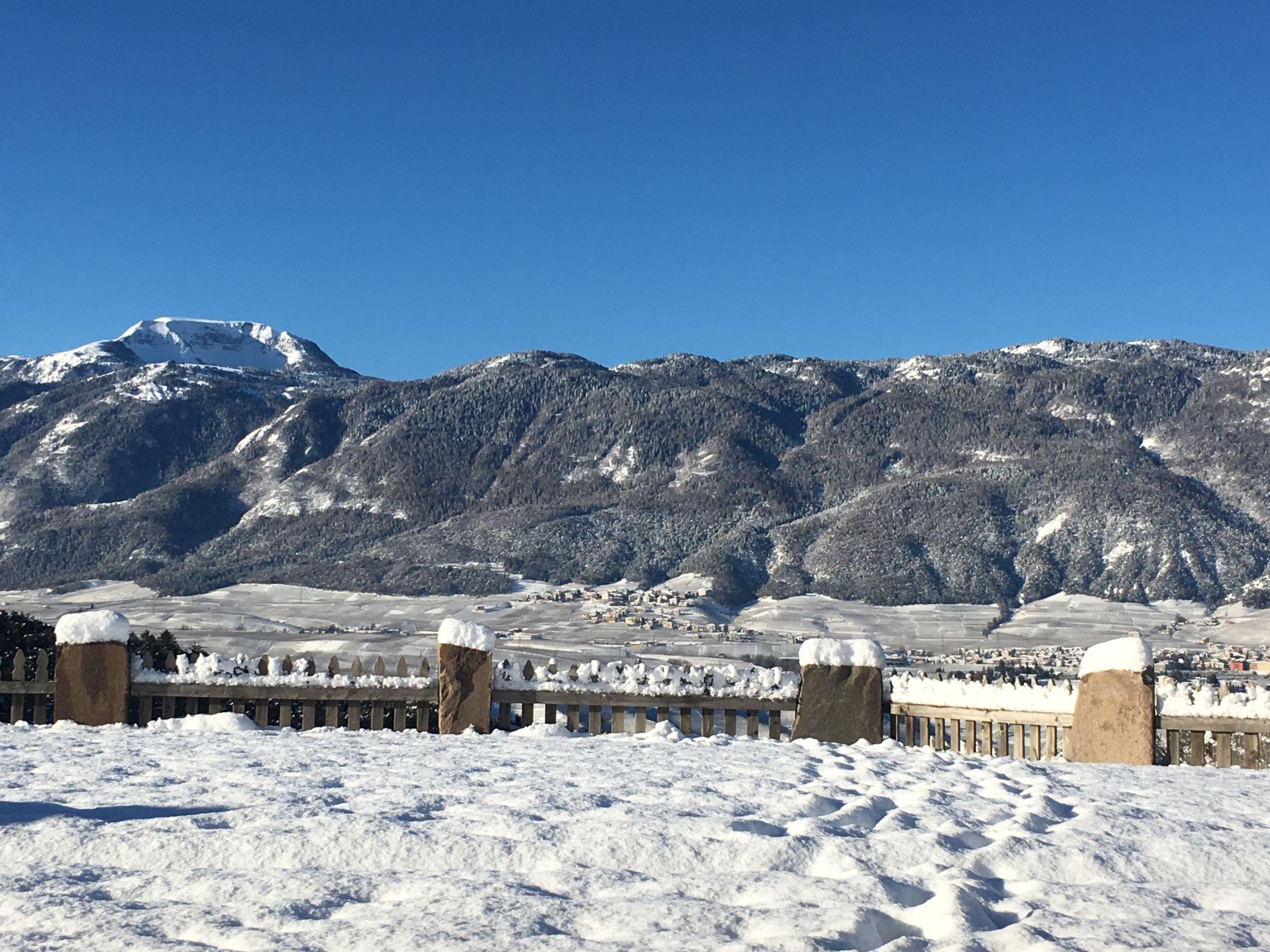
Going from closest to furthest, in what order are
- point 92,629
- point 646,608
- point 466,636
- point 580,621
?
1. point 466,636
2. point 92,629
3. point 580,621
4. point 646,608

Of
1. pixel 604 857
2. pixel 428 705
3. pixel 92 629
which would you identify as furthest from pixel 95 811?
pixel 92 629

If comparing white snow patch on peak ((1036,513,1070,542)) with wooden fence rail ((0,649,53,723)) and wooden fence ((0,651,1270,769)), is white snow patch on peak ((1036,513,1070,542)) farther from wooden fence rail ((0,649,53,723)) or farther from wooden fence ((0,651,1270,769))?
wooden fence rail ((0,649,53,723))

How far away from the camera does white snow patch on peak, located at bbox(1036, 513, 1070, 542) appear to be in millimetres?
179250

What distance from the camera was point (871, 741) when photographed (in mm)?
10500

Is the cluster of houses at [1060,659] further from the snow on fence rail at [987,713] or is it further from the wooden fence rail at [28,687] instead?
the wooden fence rail at [28,687]

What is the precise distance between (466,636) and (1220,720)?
21.1 feet

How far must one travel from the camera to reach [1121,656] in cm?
1016

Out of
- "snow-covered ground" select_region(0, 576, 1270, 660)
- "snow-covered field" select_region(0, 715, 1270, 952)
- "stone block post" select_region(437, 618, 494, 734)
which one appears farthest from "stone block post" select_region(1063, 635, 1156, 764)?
"snow-covered ground" select_region(0, 576, 1270, 660)

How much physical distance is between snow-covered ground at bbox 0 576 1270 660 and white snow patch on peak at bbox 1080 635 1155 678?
88172mm

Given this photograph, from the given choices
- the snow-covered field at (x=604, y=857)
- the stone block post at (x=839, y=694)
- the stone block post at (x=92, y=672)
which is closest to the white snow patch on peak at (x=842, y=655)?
the stone block post at (x=839, y=694)

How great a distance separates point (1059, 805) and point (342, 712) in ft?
57.0

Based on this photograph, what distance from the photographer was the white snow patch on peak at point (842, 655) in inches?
417

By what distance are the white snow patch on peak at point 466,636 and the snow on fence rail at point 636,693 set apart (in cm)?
36

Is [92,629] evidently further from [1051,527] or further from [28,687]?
[1051,527]
